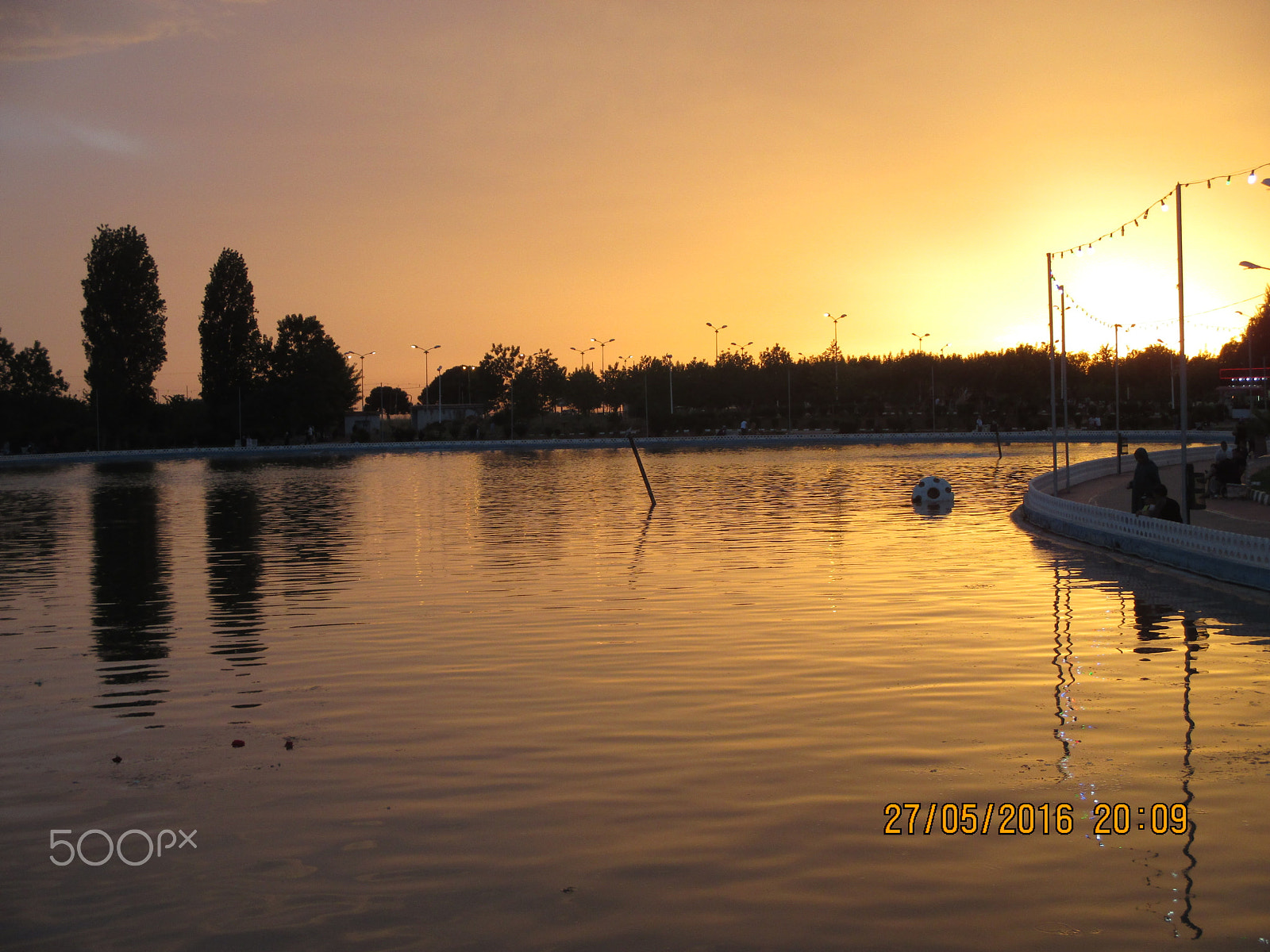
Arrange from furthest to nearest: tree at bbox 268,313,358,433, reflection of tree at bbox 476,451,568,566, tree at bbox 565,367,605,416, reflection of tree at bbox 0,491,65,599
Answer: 1. tree at bbox 565,367,605,416
2. tree at bbox 268,313,358,433
3. reflection of tree at bbox 476,451,568,566
4. reflection of tree at bbox 0,491,65,599

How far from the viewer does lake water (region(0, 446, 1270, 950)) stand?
6184mm

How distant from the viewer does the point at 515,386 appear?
14088 centimetres

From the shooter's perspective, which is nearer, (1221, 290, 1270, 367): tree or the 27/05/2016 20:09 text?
the 27/05/2016 20:09 text

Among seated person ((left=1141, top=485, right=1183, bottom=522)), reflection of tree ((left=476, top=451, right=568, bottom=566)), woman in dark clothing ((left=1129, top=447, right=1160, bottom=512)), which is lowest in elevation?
reflection of tree ((left=476, top=451, right=568, bottom=566))

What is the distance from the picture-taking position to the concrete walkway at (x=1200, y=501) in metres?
23.8

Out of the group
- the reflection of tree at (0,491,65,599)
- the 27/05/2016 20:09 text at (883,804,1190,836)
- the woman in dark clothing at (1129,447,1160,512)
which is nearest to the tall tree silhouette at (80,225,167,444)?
the reflection of tree at (0,491,65,599)

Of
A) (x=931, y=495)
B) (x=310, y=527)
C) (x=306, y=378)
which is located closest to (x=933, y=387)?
(x=306, y=378)

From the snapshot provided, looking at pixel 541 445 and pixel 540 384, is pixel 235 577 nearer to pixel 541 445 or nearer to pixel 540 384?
pixel 541 445

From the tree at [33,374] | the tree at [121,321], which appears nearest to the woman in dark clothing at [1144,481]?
the tree at [121,321]

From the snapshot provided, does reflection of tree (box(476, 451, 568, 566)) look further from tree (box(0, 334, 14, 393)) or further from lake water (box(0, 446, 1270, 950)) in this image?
tree (box(0, 334, 14, 393))

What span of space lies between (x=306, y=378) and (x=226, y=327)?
44.5 feet

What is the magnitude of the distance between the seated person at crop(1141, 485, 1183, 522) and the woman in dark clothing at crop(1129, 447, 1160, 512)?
0.22 m

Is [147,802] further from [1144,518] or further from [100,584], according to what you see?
[1144,518]

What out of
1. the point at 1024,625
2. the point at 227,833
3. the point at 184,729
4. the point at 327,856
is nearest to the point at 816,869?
the point at 327,856
